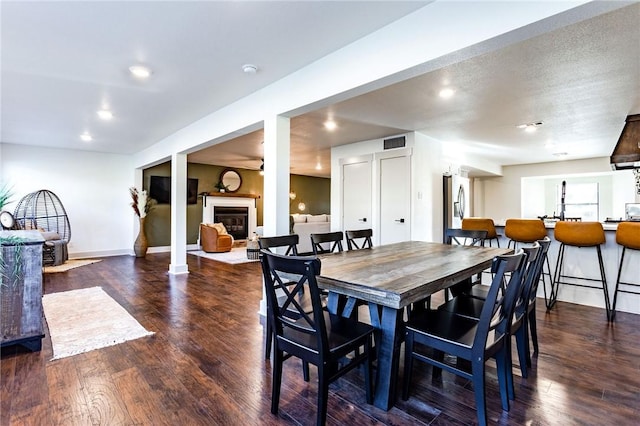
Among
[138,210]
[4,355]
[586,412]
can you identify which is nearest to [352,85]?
[586,412]

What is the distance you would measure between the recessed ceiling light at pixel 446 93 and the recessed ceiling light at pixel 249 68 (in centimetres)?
194

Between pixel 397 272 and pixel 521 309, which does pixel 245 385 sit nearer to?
pixel 397 272

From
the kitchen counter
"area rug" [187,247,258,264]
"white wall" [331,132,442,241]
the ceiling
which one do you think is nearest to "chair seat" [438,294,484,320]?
the ceiling

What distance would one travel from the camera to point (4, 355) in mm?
2434

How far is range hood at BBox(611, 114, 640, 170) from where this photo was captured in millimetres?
4379

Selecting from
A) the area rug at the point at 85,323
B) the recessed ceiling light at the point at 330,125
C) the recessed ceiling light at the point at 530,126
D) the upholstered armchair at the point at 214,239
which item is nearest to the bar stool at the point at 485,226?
the recessed ceiling light at the point at 530,126

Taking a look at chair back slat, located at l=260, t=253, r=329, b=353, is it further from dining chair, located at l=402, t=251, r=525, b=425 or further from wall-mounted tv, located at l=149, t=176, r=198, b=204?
wall-mounted tv, located at l=149, t=176, r=198, b=204

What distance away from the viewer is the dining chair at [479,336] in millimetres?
1536

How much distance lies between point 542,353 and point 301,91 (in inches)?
116

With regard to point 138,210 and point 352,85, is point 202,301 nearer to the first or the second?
point 352,85

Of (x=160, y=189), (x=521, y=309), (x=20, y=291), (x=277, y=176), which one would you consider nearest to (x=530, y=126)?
(x=521, y=309)

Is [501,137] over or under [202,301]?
over

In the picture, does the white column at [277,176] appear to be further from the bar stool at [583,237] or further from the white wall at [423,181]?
the bar stool at [583,237]

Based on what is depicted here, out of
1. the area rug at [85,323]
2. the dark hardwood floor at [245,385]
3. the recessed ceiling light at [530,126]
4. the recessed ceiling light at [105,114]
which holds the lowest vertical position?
the dark hardwood floor at [245,385]
